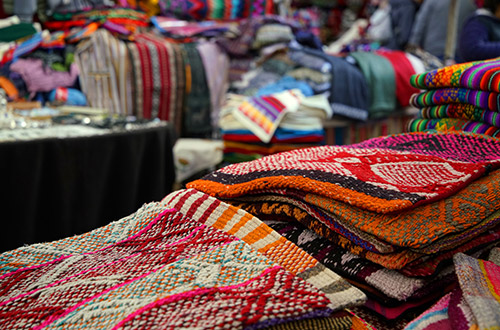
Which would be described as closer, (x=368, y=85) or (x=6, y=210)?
(x=6, y=210)

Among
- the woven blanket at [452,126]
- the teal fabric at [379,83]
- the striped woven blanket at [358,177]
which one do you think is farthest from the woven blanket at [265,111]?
the striped woven blanket at [358,177]

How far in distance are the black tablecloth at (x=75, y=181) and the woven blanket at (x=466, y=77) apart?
0.85m

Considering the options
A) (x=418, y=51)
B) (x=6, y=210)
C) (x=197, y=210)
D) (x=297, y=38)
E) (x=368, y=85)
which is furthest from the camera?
(x=418, y=51)

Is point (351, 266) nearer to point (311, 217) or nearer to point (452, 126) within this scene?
point (311, 217)

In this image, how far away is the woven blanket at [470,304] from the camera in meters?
0.29

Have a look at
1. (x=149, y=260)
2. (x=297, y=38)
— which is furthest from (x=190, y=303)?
(x=297, y=38)

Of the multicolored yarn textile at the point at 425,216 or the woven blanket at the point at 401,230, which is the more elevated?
the multicolored yarn textile at the point at 425,216

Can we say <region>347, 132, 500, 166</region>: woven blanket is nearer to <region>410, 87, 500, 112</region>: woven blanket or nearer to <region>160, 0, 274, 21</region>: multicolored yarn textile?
<region>410, 87, 500, 112</region>: woven blanket

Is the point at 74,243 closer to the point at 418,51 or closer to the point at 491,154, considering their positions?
the point at 491,154

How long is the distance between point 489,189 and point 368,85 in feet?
5.69

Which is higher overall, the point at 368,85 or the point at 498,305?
the point at 498,305

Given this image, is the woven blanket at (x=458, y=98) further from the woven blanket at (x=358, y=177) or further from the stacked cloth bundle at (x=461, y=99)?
the woven blanket at (x=358, y=177)

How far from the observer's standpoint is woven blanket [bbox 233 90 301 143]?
1.46 meters

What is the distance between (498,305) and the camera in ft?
0.97
